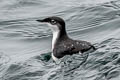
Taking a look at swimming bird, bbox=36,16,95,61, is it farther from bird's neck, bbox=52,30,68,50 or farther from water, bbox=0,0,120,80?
water, bbox=0,0,120,80

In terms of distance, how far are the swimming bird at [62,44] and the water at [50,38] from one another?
22cm

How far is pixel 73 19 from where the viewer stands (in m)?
20.4

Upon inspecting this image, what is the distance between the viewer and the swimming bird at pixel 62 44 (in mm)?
14688

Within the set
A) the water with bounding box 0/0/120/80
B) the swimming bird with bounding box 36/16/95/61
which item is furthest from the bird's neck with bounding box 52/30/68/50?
the water with bounding box 0/0/120/80

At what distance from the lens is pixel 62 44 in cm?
1535

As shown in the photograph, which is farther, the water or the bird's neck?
the bird's neck

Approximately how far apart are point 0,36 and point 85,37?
10.2ft

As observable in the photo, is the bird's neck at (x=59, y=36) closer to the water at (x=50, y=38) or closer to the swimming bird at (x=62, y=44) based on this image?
the swimming bird at (x=62, y=44)

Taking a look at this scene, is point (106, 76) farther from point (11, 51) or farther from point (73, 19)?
point (73, 19)

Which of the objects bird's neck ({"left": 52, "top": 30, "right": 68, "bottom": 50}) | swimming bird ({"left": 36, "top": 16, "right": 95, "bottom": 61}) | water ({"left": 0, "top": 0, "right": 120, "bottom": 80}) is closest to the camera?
water ({"left": 0, "top": 0, "right": 120, "bottom": 80})

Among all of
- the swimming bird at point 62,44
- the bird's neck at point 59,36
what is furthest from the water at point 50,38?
the bird's neck at point 59,36

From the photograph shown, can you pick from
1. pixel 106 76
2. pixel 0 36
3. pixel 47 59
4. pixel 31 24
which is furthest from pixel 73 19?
pixel 106 76

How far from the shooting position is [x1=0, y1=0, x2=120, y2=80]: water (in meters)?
14.0

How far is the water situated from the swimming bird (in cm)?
22
